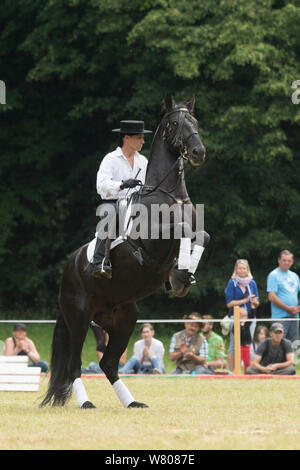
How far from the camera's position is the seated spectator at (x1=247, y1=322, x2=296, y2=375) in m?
14.5

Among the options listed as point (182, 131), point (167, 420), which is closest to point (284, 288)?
point (182, 131)

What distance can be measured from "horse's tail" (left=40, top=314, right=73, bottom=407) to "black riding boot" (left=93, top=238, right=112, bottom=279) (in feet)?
4.48

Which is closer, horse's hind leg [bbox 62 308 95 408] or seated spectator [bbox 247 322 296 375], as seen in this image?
horse's hind leg [bbox 62 308 95 408]

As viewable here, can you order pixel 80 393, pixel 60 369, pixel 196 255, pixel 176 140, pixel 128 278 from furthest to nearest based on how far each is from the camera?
1. pixel 60 369
2. pixel 80 393
3. pixel 128 278
4. pixel 176 140
5. pixel 196 255

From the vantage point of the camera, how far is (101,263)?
30.3 ft

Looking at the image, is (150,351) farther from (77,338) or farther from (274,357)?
(77,338)

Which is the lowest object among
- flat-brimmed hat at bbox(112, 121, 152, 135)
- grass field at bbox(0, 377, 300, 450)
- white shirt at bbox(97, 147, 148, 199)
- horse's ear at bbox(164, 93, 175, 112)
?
grass field at bbox(0, 377, 300, 450)

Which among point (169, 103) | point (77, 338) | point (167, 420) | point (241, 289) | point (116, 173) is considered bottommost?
point (167, 420)

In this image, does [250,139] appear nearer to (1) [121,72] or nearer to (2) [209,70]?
(2) [209,70]

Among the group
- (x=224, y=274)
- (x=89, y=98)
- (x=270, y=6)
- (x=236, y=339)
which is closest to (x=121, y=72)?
(x=89, y=98)

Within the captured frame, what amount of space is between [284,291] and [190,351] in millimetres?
1881

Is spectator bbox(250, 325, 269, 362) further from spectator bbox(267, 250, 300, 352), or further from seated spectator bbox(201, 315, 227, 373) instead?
seated spectator bbox(201, 315, 227, 373)

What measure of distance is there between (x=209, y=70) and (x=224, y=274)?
16.9 ft

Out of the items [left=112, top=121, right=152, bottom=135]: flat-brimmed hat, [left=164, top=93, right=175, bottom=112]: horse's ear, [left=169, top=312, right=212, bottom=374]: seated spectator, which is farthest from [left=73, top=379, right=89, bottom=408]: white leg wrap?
[left=169, top=312, right=212, bottom=374]: seated spectator
